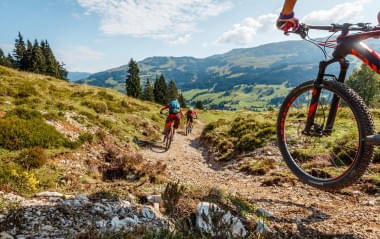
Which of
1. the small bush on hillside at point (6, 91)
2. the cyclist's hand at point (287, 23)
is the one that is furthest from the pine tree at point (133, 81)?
the cyclist's hand at point (287, 23)

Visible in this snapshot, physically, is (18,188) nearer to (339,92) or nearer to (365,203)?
(339,92)

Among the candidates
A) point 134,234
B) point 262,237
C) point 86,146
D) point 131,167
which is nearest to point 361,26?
point 262,237

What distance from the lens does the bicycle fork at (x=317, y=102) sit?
176 inches

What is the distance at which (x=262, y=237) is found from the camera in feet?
13.3

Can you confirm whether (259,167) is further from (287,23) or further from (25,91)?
(25,91)

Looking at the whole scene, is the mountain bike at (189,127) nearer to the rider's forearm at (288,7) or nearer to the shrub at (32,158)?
the shrub at (32,158)

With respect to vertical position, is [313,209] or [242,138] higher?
[242,138]

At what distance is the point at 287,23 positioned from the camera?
4.55 meters

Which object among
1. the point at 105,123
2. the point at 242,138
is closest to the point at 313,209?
the point at 242,138

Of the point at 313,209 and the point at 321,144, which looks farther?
the point at 321,144

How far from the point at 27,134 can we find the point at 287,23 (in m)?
9.05

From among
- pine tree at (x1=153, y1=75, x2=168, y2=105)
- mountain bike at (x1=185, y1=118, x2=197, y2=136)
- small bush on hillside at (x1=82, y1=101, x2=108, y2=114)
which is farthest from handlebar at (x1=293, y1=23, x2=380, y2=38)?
pine tree at (x1=153, y1=75, x2=168, y2=105)

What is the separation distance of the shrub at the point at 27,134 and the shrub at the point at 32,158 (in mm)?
767

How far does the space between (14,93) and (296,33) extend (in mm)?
15881
